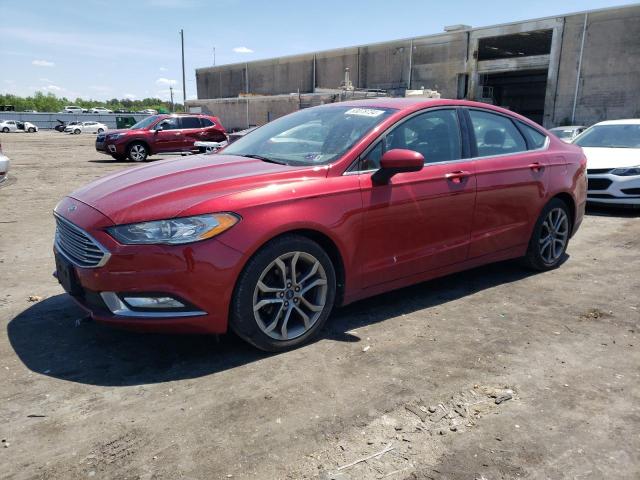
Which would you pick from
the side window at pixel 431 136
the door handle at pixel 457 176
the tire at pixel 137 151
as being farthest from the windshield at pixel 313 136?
the tire at pixel 137 151

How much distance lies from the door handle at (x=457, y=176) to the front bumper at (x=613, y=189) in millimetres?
5384

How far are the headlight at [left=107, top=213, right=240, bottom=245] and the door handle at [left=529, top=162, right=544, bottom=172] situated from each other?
314 cm

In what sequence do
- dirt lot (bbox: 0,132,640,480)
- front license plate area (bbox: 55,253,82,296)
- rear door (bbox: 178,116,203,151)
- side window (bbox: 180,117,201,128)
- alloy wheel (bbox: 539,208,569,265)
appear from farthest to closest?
side window (bbox: 180,117,201,128)
rear door (bbox: 178,116,203,151)
alloy wheel (bbox: 539,208,569,265)
front license plate area (bbox: 55,253,82,296)
dirt lot (bbox: 0,132,640,480)

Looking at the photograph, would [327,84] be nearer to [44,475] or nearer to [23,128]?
[23,128]

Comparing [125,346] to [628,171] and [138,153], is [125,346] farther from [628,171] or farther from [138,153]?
[138,153]

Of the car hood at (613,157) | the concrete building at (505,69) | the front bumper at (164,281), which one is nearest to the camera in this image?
the front bumper at (164,281)

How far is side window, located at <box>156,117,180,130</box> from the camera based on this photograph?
18.4 m

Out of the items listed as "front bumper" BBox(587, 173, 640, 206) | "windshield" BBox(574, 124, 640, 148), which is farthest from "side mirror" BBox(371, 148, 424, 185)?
"windshield" BBox(574, 124, 640, 148)

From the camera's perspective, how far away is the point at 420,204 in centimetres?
388

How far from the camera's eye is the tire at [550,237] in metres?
4.99

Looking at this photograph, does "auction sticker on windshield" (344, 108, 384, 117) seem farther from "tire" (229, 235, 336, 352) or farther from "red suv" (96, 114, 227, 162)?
"red suv" (96, 114, 227, 162)

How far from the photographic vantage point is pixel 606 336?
3727 millimetres

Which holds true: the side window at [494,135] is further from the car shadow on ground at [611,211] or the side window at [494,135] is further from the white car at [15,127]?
the white car at [15,127]

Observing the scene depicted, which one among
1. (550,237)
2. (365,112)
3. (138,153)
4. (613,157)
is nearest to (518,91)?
(138,153)
